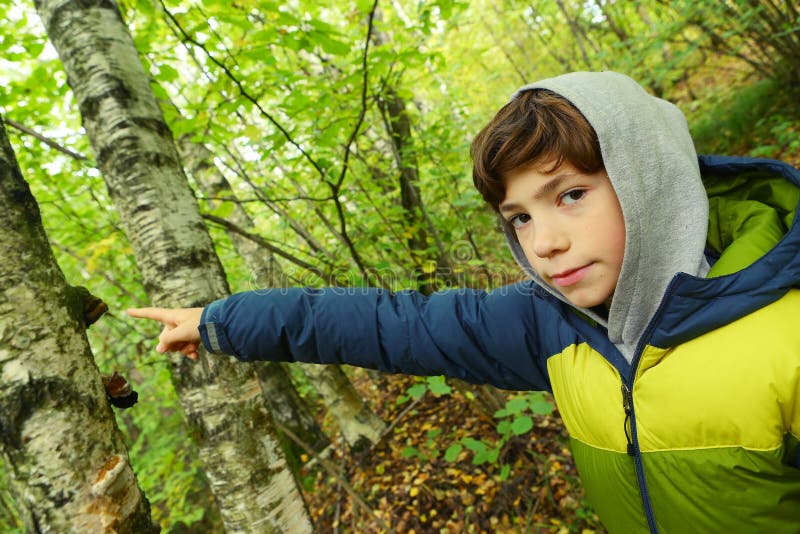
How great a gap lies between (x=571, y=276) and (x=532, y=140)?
43 cm

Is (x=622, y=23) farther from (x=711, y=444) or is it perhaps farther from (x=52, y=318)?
(x=52, y=318)

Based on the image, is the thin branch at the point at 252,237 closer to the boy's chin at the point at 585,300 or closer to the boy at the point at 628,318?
the boy at the point at 628,318

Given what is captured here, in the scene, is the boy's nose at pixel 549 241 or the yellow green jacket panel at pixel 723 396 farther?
the boy's nose at pixel 549 241

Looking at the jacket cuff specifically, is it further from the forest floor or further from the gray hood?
the forest floor

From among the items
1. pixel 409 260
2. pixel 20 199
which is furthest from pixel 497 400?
pixel 20 199

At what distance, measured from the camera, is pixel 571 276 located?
118 centimetres

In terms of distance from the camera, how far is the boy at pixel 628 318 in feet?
3.09

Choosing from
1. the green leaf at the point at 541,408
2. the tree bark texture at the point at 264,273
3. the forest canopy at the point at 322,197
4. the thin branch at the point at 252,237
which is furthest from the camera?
the tree bark texture at the point at 264,273

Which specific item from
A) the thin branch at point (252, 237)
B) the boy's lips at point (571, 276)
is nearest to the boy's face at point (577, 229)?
the boy's lips at point (571, 276)

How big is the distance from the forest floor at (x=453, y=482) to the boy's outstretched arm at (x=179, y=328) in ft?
5.91

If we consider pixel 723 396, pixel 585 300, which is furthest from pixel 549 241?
pixel 723 396

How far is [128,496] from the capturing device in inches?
40.7

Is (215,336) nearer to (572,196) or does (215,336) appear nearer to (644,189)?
(572,196)

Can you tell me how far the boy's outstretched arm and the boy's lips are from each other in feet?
4.11
